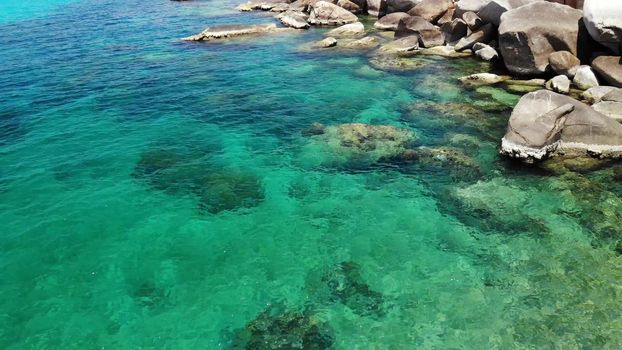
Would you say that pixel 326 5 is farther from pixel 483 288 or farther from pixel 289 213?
pixel 483 288

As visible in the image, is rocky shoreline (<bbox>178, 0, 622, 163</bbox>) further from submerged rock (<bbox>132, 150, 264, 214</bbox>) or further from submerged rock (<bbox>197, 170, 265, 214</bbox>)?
submerged rock (<bbox>132, 150, 264, 214</bbox>)

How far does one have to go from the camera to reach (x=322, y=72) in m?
27.0

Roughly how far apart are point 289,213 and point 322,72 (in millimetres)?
14514

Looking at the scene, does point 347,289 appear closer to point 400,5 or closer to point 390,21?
point 390,21

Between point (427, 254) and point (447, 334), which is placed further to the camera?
Answer: point (427, 254)

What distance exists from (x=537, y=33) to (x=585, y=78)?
10.2 ft

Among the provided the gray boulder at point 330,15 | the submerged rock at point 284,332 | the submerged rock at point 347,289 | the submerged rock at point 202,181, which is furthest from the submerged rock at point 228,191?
the gray boulder at point 330,15

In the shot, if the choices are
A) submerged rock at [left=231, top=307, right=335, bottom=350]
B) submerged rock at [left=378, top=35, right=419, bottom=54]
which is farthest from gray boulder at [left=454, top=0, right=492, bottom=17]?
submerged rock at [left=231, top=307, right=335, bottom=350]

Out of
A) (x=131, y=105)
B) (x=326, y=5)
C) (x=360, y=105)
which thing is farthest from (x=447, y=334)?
(x=326, y=5)

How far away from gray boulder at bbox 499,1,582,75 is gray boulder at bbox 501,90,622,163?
7.09 meters

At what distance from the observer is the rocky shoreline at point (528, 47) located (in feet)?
52.3

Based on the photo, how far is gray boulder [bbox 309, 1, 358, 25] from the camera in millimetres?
38938

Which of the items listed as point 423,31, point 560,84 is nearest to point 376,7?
point 423,31

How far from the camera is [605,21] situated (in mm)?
19703
